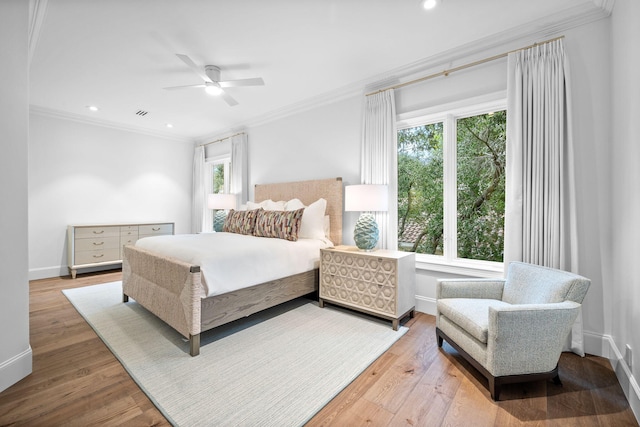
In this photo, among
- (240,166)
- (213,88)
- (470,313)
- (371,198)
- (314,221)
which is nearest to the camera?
(470,313)

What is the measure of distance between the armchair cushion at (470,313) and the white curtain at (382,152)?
112cm

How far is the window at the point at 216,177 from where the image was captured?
5.74 meters

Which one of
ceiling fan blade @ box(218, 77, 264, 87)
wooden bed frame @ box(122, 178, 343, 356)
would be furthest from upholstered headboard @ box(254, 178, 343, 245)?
ceiling fan blade @ box(218, 77, 264, 87)

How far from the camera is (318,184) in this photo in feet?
12.8

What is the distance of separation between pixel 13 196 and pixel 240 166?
3.36 m

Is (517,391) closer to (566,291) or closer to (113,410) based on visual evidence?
(566,291)

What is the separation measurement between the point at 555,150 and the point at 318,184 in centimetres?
251

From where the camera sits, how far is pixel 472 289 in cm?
226

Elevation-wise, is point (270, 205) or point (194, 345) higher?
point (270, 205)

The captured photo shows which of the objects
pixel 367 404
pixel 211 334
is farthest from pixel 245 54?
pixel 367 404

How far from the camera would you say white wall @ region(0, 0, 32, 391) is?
5.74 ft

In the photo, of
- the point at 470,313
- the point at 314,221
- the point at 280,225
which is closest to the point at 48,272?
the point at 280,225

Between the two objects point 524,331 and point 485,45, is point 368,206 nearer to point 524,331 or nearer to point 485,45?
point 524,331

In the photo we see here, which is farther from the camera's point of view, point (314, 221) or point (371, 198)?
point (314, 221)
